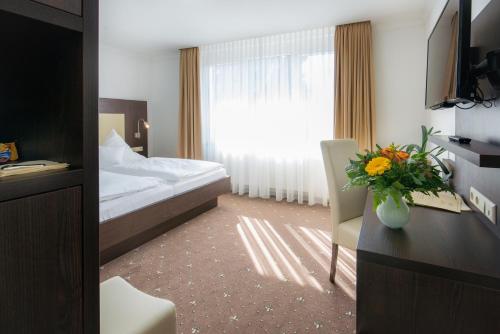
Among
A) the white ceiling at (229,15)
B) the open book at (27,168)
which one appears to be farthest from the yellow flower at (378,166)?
the white ceiling at (229,15)

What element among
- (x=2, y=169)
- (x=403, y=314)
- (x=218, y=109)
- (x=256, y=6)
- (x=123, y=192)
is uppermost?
(x=256, y=6)

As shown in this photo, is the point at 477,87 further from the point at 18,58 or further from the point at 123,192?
the point at 123,192

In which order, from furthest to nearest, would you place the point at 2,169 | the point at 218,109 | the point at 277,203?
1. the point at 218,109
2. the point at 277,203
3. the point at 2,169

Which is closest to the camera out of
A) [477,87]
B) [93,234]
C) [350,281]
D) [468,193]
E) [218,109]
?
[93,234]

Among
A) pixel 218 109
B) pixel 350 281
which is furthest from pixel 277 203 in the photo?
pixel 350 281

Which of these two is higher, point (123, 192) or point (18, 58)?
point (18, 58)

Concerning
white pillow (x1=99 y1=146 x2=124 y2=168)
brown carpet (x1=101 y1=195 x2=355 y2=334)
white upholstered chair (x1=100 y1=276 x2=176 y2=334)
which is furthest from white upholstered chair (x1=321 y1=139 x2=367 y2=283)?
white pillow (x1=99 y1=146 x2=124 y2=168)

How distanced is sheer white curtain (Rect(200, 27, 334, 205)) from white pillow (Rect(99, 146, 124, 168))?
1590 millimetres

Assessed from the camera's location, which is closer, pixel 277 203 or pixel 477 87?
pixel 477 87

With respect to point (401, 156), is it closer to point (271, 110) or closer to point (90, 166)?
point (90, 166)

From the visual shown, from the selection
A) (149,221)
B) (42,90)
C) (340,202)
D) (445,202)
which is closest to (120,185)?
(149,221)

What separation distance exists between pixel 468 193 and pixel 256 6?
3.00 meters

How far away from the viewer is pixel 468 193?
173 cm

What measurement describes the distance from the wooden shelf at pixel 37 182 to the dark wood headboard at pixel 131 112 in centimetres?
476
